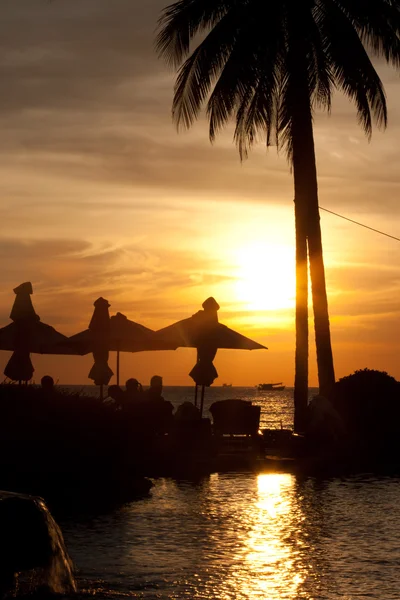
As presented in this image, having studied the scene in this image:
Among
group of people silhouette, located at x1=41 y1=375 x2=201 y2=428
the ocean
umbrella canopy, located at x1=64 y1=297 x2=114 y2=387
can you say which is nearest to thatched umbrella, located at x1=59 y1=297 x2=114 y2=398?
umbrella canopy, located at x1=64 y1=297 x2=114 y2=387

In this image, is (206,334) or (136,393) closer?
(136,393)

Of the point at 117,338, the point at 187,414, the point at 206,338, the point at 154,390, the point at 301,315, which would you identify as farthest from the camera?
the point at 301,315

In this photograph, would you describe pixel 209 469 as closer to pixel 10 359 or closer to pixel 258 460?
pixel 258 460

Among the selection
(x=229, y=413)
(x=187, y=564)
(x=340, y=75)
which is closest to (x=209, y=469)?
(x=229, y=413)

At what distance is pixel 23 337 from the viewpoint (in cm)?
2220

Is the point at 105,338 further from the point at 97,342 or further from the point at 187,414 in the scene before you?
the point at 187,414

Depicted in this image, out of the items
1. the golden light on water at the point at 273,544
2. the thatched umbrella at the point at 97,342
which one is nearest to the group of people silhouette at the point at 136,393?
the thatched umbrella at the point at 97,342

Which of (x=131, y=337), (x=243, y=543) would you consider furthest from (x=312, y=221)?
(x=243, y=543)

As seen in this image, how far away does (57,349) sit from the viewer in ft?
77.1

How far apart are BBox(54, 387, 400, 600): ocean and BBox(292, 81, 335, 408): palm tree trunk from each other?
9242 mm

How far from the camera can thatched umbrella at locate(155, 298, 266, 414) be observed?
75.7 ft

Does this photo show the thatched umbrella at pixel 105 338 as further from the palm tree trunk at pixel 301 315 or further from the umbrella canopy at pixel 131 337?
the palm tree trunk at pixel 301 315

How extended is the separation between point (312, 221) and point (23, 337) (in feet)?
28.6

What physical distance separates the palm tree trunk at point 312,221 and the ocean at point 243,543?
30.3 ft
